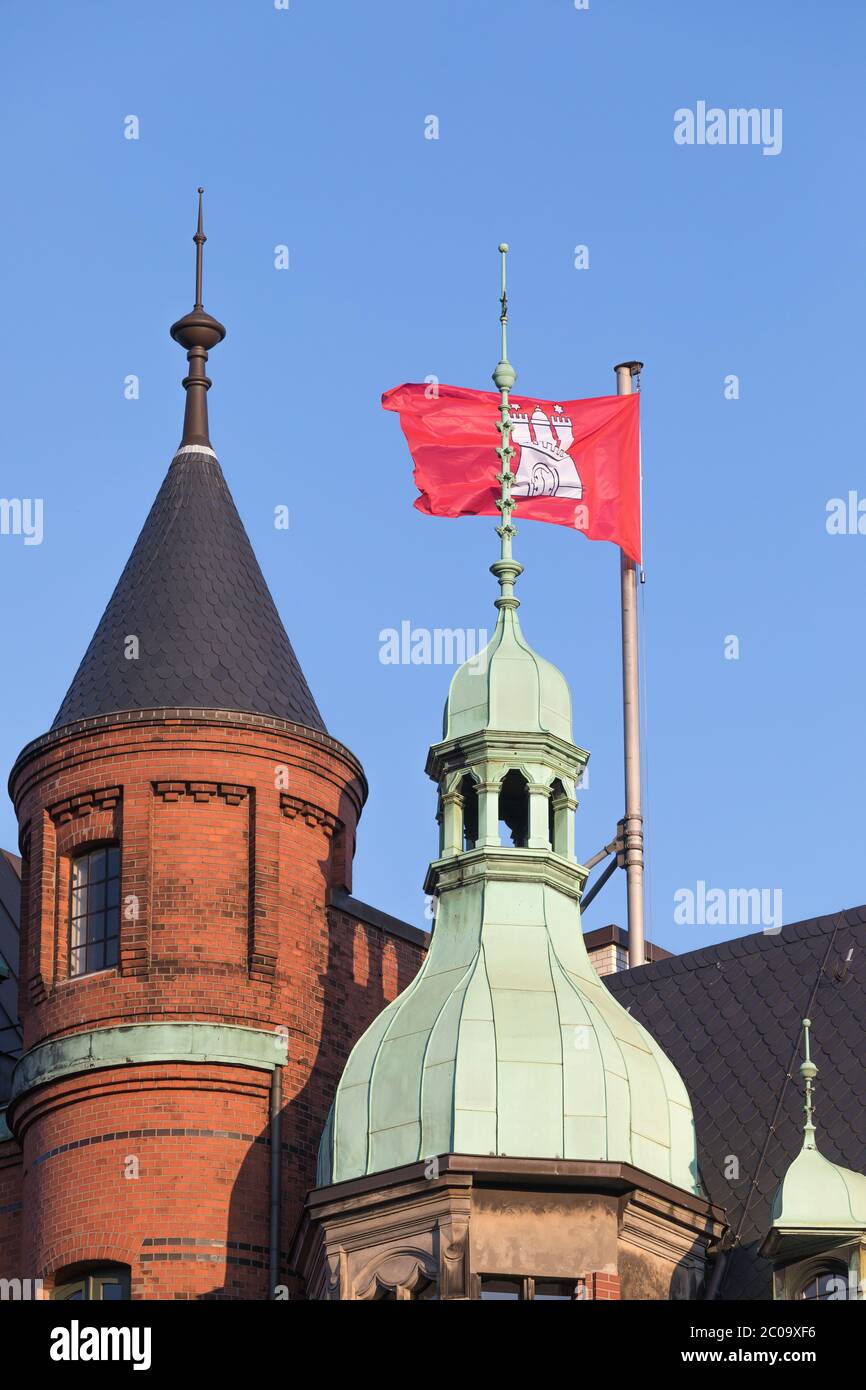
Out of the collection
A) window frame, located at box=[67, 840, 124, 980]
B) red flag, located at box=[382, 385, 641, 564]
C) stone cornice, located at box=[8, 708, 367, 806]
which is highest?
red flag, located at box=[382, 385, 641, 564]

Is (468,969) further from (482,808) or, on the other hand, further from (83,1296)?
(83,1296)

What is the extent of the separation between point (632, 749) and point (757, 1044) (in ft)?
32.3

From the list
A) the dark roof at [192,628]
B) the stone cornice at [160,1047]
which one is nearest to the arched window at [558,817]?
the dark roof at [192,628]

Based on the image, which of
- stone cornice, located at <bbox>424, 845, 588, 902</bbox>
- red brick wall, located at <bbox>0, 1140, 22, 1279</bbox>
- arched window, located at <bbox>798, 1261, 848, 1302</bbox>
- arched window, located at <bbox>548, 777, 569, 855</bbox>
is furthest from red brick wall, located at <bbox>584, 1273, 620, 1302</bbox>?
red brick wall, located at <bbox>0, 1140, 22, 1279</bbox>

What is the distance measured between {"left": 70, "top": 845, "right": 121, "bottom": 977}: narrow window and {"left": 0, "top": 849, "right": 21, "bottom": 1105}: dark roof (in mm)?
3581

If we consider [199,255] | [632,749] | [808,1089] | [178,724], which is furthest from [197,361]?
[808,1089]

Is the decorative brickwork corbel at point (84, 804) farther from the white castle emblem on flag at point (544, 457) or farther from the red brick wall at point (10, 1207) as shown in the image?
the white castle emblem on flag at point (544, 457)

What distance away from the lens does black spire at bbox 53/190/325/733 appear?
47.8 m

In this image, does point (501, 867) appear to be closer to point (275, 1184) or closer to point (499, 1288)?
point (275, 1184)

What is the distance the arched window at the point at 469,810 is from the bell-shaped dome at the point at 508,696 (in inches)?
25.2

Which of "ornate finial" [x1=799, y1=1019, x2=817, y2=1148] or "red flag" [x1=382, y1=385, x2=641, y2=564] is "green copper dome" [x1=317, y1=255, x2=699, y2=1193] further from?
"red flag" [x1=382, y1=385, x2=641, y2=564]

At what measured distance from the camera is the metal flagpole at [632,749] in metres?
54.9

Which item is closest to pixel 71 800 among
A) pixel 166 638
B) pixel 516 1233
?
pixel 166 638

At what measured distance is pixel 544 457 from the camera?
55.1m
